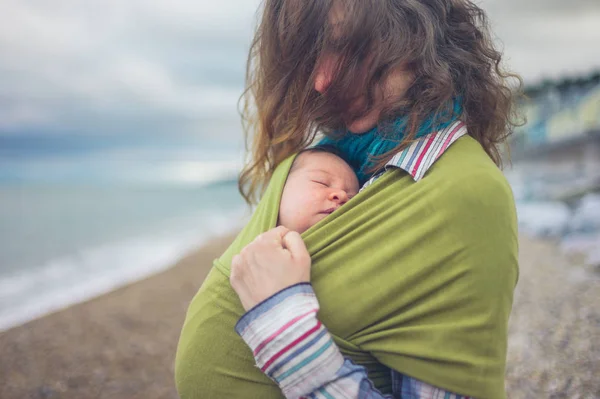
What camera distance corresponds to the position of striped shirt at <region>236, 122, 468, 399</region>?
0.89 metres

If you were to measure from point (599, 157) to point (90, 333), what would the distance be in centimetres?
1238

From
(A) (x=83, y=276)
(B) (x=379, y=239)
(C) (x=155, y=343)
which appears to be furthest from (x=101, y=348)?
(B) (x=379, y=239)

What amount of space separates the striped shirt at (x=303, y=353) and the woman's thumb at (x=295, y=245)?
0.22 feet

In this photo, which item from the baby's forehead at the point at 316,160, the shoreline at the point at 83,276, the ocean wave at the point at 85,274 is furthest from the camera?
the ocean wave at the point at 85,274

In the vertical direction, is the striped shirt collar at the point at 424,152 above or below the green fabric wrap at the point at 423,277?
above

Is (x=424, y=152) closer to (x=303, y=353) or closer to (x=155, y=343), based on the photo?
(x=303, y=353)

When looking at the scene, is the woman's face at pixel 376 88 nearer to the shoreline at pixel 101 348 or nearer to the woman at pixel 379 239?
the woman at pixel 379 239

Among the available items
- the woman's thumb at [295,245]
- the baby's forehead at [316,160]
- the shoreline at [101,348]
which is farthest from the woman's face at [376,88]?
the shoreline at [101,348]

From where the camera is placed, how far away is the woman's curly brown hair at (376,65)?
3.71 ft

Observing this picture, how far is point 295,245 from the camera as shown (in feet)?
3.31

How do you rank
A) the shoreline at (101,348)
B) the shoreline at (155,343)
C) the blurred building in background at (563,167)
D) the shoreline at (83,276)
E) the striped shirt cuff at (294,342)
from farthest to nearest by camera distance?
1. the blurred building in background at (563,167)
2. the shoreline at (83,276)
3. the shoreline at (101,348)
4. the shoreline at (155,343)
5. the striped shirt cuff at (294,342)

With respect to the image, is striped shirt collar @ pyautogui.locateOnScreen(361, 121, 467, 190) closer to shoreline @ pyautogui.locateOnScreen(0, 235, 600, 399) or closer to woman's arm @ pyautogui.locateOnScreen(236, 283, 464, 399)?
woman's arm @ pyautogui.locateOnScreen(236, 283, 464, 399)

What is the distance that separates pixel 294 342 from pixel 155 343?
3896 millimetres

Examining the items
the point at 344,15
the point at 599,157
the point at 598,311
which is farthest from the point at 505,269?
the point at 599,157
